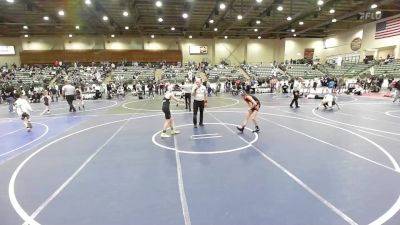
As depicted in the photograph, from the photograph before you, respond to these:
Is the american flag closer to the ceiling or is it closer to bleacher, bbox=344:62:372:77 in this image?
the ceiling

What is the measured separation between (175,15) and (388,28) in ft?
82.3

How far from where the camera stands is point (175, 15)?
30.0m

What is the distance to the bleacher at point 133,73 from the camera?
107 feet

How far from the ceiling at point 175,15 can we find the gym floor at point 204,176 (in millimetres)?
18498

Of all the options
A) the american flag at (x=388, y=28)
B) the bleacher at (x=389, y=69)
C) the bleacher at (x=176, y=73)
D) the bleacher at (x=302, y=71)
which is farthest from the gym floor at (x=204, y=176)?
the american flag at (x=388, y=28)

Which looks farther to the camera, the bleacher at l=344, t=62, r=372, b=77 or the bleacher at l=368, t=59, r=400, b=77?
the bleacher at l=344, t=62, r=372, b=77

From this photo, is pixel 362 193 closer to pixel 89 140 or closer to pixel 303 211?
pixel 303 211

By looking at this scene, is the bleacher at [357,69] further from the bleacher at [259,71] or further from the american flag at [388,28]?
the bleacher at [259,71]

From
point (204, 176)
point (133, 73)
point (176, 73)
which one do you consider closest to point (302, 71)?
point (176, 73)

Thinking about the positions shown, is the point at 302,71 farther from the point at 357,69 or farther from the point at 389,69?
the point at 389,69

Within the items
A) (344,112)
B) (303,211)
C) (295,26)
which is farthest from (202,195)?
(295,26)

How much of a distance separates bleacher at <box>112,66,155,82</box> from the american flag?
28340mm

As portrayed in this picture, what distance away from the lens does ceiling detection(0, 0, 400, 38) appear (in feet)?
81.0

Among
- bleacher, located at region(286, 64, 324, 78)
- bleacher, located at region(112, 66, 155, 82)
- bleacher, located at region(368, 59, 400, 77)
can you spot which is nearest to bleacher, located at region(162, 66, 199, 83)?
bleacher, located at region(112, 66, 155, 82)
